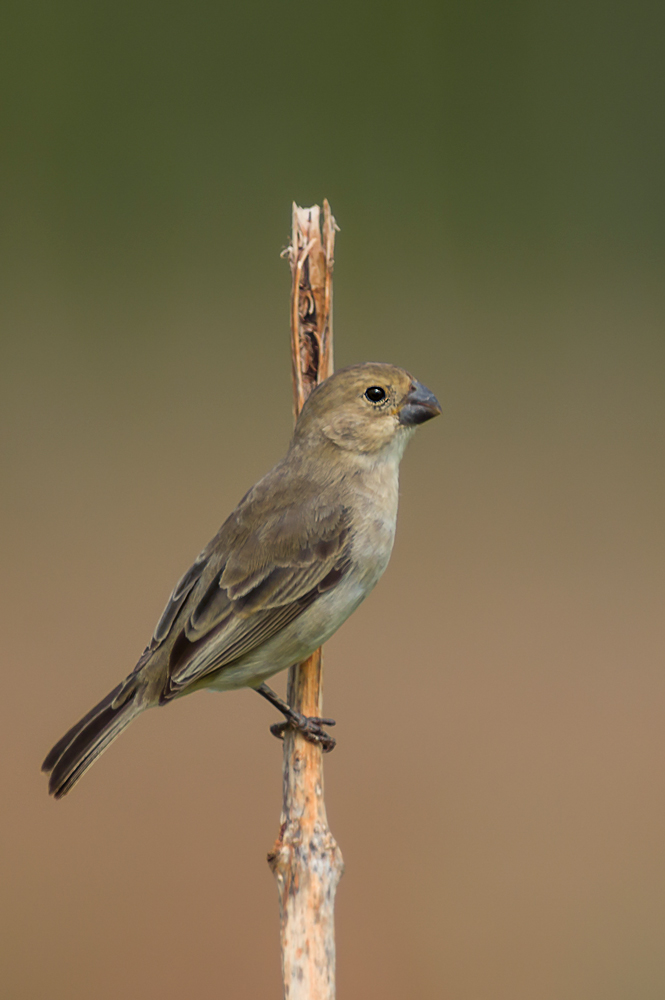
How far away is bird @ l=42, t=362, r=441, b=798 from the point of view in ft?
3.88

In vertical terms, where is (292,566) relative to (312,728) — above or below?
above

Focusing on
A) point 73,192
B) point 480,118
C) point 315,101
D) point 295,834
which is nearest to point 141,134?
point 73,192

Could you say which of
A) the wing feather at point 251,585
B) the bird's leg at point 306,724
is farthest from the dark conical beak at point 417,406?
the bird's leg at point 306,724

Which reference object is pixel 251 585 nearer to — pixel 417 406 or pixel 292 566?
pixel 292 566

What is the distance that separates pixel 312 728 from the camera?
124 centimetres

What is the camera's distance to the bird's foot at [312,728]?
48.2 inches

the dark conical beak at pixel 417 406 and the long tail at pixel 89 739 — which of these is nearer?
the long tail at pixel 89 739

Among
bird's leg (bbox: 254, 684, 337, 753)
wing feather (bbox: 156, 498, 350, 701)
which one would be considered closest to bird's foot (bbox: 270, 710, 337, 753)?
bird's leg (bbox: 254, 684, 337, 753)

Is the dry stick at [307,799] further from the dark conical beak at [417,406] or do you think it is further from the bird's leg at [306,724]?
the dark conical beak at [417,406]

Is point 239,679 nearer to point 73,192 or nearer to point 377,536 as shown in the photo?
point 377,536

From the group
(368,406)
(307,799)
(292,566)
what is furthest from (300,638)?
(368,406)

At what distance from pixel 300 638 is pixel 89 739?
0.95 ft

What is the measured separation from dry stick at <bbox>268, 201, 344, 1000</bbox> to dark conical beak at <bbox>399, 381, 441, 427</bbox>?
6.7 inches

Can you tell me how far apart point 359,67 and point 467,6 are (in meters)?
0.42
